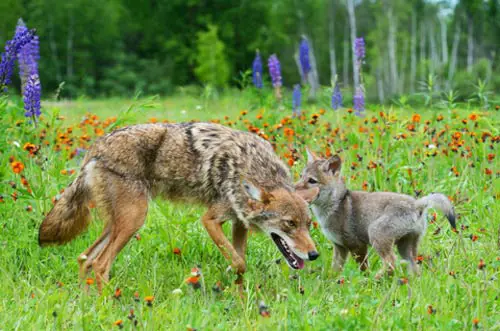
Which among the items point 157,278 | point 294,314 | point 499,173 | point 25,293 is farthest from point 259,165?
point 499,173

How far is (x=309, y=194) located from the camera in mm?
5227

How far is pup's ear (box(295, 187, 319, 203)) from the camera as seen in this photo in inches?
203

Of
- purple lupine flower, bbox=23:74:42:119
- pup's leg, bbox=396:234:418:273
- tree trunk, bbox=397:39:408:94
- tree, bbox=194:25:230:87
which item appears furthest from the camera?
tree trunk, bbox=397:39:408:94

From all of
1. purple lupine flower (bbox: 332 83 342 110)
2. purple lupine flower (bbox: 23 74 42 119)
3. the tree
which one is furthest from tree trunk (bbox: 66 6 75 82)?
purple lupine flower (bbox: 23 74 42 119)

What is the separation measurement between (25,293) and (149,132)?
159 centimetres

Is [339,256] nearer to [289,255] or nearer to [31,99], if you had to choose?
[289,255]

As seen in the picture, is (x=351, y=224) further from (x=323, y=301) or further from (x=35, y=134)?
(x=35, y=134)

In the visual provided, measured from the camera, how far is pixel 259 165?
209 inches

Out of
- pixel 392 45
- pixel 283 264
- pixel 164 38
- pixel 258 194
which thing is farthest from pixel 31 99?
pixel 392 45

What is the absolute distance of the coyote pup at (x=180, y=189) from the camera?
498 cm

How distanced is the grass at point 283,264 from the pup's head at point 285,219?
209mm

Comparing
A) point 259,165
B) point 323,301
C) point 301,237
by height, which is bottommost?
point 323,301

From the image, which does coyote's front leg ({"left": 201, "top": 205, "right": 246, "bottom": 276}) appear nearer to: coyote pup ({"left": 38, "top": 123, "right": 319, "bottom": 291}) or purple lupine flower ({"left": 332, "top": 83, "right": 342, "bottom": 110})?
coyote pup ({"left": 38, "top": 123, "right": 319, "bottom": 291})

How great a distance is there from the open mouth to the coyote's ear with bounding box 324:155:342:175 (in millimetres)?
1086
